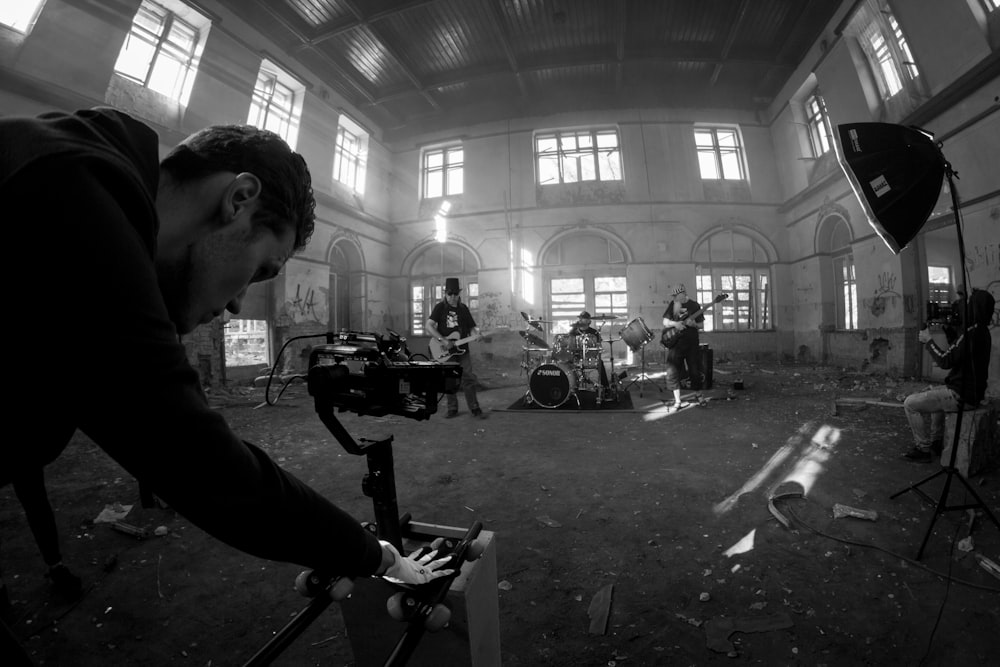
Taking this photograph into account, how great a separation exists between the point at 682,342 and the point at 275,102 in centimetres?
1080

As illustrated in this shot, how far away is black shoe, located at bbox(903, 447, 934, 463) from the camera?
369 centimetres

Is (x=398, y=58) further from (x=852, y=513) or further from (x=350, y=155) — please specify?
(x=852, y=513)

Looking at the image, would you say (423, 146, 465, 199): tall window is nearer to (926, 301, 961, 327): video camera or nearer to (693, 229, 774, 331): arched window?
(693, 229, 774, 331): arched window

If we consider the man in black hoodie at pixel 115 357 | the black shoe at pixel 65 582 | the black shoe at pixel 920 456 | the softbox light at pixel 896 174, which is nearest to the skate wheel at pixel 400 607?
the man in black hoodie at pixel 115 357

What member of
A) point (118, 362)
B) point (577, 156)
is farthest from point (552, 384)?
point (577, 156)

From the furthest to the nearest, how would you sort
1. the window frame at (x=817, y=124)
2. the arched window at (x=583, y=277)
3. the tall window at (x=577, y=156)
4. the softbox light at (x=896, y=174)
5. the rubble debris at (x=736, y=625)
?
1. the tall window at (x=577, y=156)
2. the arched window at (x=583, y=277)
3. the window frame at (x=817, y=124)
4. the softbox light at (x=896, y=174)
5. the rubble debris at (x=736, y=625)

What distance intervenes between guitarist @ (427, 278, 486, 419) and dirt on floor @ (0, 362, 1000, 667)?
167 cm

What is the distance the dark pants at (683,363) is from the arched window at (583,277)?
4734 mm

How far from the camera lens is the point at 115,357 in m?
0.47

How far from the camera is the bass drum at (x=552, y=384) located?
6.25 m

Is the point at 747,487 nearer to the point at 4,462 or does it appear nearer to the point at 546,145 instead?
the point at 4,462

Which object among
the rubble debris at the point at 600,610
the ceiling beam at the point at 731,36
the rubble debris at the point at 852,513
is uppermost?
the ceiling beam at the point at 731,36

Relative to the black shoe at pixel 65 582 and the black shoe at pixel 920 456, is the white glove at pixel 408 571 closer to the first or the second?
the black shoe at pixel 65 582

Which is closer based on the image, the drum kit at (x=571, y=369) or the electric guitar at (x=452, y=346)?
the electric guitar at (x=452, y=346)
